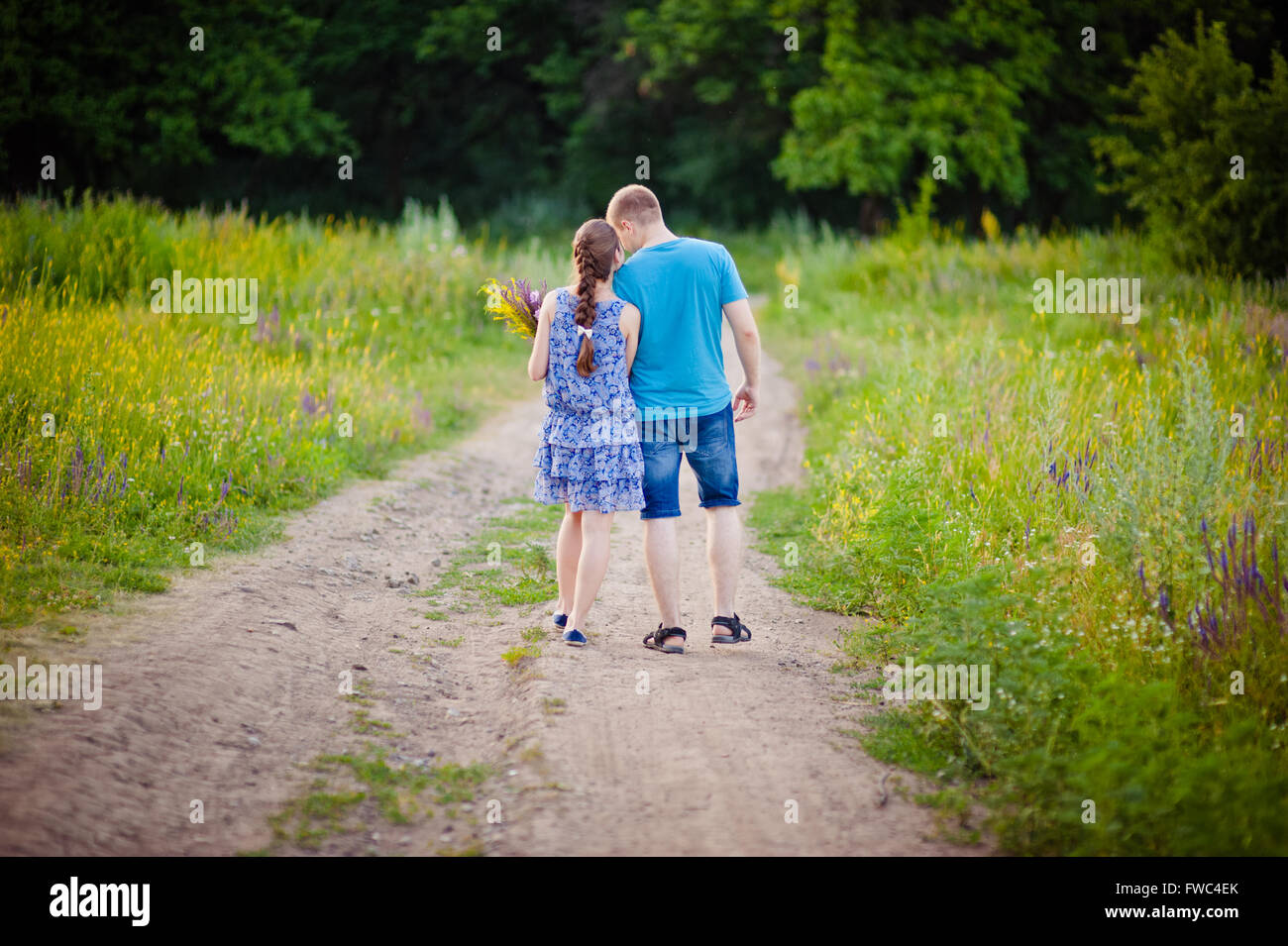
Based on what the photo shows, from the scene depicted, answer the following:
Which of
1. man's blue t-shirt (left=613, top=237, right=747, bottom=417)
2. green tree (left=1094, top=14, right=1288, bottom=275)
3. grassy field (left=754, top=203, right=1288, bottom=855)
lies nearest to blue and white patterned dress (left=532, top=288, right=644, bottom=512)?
man's blue t-shirt (left=613, top=237, right=747, bottom=417)

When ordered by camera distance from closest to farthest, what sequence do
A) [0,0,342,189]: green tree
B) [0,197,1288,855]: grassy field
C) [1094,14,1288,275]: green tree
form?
[0,197,1288,855]: grassy field
[1094,14,1288,275]: green tree
[0,0,342,189]: green tree

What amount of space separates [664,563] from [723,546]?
1.07 feet

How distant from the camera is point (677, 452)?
16.9 ft

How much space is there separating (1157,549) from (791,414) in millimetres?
7176

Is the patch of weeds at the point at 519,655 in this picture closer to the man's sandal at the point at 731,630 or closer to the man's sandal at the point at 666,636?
the man's sandal at the point at 666,636

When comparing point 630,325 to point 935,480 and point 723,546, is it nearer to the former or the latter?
point 723,546

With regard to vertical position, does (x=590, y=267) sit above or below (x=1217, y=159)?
below

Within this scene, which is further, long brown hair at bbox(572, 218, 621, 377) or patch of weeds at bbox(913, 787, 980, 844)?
long brown hair at bbox(572, 218, 621, 377)

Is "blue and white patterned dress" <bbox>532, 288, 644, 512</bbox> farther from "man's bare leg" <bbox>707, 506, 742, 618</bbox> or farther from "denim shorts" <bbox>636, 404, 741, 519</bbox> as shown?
"man's bare leg" <bbox>707, 506, 742, 618</bbox>

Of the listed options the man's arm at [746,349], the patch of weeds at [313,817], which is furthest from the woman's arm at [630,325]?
the patch of weeds at [313,817]

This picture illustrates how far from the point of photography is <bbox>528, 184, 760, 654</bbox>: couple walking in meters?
5.01

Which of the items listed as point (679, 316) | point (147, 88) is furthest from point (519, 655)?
point (147, 88)

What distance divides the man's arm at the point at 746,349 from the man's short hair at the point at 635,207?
57 cm
